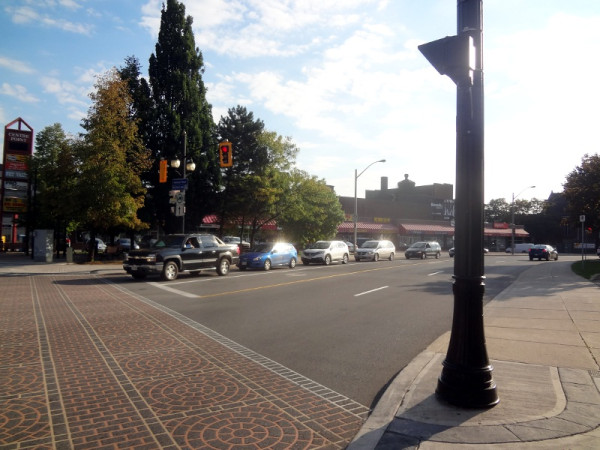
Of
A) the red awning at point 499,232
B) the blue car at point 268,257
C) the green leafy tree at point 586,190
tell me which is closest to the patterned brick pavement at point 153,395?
the blue car at point 268,257

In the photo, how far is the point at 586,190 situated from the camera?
94.9 feet

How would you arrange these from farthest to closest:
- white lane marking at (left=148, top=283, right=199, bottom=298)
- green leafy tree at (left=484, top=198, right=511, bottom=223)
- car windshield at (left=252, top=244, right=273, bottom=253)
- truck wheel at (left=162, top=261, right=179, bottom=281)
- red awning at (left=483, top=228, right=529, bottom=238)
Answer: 1. green leafy tree at (left=484, top=198, right=511, bottom=223)
2. red awning at (left=483, top=228, right=529, bottom=238)
3. car windshield at (left=252, top=244, right=273, bottom=253)
4. truck wheel at (left=162, top=261, right=179, bottom=281)
5. white lane marking at (left=148, top=283, right=199, bottom=298)

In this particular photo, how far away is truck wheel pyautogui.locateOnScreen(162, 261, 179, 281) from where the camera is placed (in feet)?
59.7

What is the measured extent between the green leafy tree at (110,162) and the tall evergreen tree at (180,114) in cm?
255

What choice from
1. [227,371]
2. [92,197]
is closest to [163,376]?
[227,371]

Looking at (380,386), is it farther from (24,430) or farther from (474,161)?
(24,430)

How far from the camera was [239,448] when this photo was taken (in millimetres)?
3826

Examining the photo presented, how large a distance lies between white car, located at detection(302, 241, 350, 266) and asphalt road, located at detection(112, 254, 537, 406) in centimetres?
1108

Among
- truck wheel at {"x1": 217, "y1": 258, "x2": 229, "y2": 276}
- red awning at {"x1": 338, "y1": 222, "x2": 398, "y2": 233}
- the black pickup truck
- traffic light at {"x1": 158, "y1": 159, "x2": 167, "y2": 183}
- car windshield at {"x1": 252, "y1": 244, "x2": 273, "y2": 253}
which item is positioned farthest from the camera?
red awning at {"x1": 338, "y1": 222, "x2": 398, "y2": 233}

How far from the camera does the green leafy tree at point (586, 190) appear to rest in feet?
94.3

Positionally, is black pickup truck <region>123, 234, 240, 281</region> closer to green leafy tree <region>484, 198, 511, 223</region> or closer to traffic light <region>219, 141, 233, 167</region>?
traffic light <region>219, 141, 233, 167</region>

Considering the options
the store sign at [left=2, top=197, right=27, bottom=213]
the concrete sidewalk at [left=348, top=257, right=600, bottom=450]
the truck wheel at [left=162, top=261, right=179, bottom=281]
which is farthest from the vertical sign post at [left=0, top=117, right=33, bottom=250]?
the concrete sidewalk at [left=348, top=257, right=600, bottom=450]

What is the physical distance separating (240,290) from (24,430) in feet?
36.1

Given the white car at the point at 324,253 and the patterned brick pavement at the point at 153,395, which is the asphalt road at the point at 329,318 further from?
the white car at the point at 324,253
